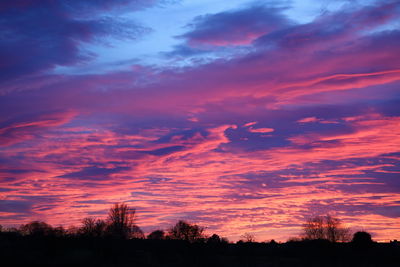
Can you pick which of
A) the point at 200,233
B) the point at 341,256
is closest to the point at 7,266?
the point at 341,256

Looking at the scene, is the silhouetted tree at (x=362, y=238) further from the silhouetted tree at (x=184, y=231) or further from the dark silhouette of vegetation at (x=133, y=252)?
the silhouetted tree at (x=184, y=231)

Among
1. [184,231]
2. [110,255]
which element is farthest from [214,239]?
[110,255]

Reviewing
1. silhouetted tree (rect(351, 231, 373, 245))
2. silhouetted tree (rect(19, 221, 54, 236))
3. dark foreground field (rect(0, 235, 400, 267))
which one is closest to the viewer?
dark foreground field (rect(0, 235, 400, 267))

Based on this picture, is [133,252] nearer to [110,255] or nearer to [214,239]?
[110,255]

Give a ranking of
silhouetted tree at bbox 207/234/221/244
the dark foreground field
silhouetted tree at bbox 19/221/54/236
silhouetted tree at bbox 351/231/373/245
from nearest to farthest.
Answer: the dark foreground field < silhouetted tree at bbox 19/221/54/236 < silhouetted tree at bbox 207/234/221/244 < silhouetted tree at bbox 351/231/373/245

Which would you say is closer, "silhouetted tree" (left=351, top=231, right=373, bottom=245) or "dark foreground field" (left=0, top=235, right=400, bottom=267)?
"dark foreground field" (left=0, top=235, right=400, bottom=267)

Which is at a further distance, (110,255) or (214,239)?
(214,239)

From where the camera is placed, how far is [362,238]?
8075 cm

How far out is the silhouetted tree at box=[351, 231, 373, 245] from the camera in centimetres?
7853

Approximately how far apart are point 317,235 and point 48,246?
92512mm

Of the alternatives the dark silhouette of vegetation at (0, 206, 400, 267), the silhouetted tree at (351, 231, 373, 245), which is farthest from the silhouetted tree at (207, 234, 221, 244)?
the silhouetted tree at (351, 231, 373, 245)

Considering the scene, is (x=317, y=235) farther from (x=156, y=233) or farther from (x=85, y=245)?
(x=85, y=245)

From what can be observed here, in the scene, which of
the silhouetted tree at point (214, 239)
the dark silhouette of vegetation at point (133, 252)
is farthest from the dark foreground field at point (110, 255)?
the silhouetted tree at point (214, 239)

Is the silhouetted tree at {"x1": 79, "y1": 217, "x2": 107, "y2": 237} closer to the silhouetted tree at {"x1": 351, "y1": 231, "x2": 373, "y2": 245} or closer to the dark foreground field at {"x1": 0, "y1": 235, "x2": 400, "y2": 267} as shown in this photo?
the dark foreground field at {"x1": 0, "y1": 235, "x2": 400, "y2": 267}
